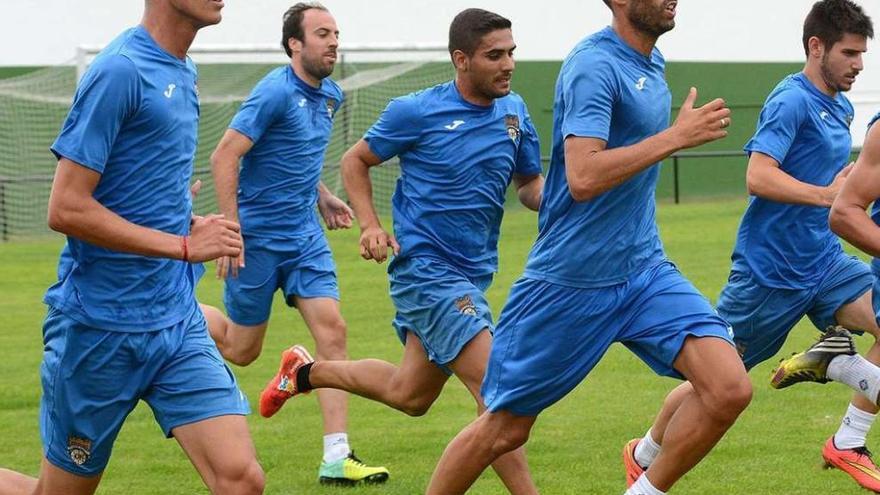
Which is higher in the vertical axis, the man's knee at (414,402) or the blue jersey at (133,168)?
the blue jersey at (133,168)

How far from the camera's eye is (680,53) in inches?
1497

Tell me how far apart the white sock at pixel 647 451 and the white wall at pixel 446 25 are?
2721 cm

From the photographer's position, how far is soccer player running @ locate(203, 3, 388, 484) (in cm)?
908

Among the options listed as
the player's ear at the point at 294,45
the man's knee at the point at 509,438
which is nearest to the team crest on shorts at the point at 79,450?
the man's knee at the point at 509,438

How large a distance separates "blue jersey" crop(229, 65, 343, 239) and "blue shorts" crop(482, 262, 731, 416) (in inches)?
132

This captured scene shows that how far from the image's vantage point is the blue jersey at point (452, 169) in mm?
7406

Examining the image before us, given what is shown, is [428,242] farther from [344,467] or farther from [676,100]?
[676,100]

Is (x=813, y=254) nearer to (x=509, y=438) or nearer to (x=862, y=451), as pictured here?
(x=862, y=451)

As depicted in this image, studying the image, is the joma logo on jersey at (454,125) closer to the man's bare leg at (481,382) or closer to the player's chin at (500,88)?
the player's chin at (500,88)

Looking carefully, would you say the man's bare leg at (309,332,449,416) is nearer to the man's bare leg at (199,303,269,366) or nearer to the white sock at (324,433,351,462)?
the white sock at (324,433,351,462)

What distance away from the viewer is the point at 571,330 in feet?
20.1

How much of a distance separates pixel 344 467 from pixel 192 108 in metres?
3.11

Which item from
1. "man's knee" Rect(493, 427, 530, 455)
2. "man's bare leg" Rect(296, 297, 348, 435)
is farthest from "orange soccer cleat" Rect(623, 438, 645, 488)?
"man's bare leg" Rect(296, 297, 348, 435)

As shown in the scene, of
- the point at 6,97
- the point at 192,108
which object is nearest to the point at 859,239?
the point at 192,108
